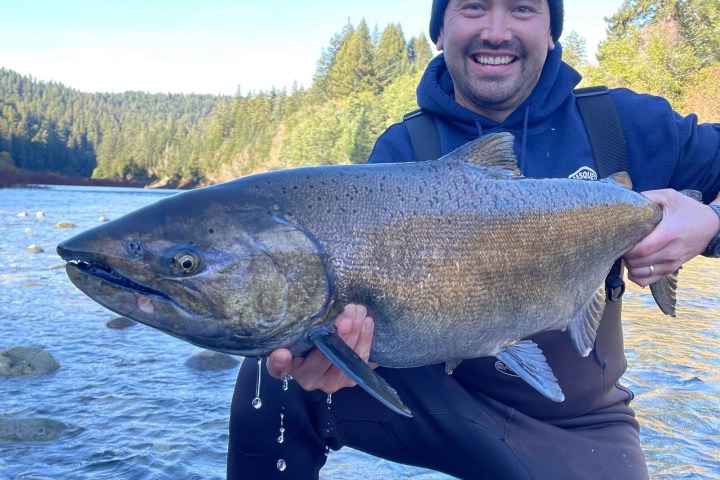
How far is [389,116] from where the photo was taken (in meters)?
64.9

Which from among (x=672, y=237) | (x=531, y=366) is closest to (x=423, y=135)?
(x=672, y=237)

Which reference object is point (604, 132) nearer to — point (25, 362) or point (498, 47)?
point (498, 47)

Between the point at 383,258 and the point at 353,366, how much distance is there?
0.43 meters

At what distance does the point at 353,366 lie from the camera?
217 cm

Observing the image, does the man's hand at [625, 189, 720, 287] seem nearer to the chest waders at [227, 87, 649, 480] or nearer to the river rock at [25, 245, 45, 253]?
the chest waders at [227, 87, 649, 480]

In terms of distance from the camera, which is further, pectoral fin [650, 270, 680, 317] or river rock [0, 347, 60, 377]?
river rock [0, 347, 60, 377]

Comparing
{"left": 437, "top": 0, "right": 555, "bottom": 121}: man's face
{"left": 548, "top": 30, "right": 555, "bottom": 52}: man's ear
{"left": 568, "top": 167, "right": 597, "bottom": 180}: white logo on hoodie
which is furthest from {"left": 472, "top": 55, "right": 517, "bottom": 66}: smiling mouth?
{"left": 568, "top": 167, "right": 597, "bottom": 180}: white logo on hoodie

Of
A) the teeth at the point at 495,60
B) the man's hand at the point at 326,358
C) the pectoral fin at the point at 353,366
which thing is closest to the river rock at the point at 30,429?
the man's hand at the point at 326,358

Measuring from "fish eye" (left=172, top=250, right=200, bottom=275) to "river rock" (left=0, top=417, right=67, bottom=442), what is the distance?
3.50 meters

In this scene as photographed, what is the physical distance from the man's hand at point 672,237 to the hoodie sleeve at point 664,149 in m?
0.32

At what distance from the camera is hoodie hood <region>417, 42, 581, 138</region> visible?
3.54 meters

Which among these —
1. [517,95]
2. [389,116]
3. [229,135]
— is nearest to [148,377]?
[517,95]

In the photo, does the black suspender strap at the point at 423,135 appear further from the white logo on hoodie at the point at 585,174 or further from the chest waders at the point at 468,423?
the chest waders at the point at 468,423

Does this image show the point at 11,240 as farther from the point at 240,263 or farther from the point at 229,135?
the point at 229,135
